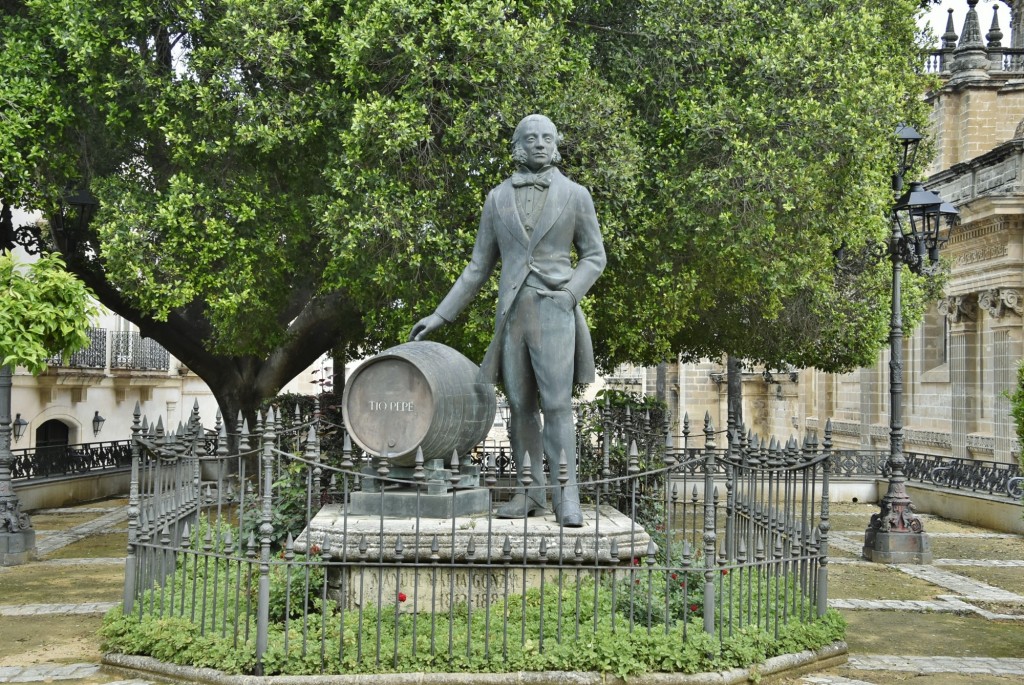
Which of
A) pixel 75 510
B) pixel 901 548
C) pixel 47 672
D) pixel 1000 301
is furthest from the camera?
pixel 1000 301

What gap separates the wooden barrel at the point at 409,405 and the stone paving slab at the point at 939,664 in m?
3.17

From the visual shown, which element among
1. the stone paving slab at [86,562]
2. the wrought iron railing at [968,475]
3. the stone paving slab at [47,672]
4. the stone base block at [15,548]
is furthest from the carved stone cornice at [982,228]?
the stone paving slab at [47,672]

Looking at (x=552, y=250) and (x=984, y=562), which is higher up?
(x=552, y=250)

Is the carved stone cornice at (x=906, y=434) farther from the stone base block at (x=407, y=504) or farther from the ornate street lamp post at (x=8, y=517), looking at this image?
the stone base block at (x=407, y=504)

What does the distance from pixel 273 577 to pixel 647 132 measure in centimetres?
844

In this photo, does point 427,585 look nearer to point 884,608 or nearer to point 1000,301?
point 884,608

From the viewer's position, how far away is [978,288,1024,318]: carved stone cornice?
21.3 meters

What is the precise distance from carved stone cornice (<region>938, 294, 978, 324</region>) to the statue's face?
17739mm

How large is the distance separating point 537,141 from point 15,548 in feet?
26.8

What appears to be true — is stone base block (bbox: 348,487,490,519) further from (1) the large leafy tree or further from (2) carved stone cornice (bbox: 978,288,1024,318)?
(2) carved stone cornice (bbox: 978,288,1024,318)

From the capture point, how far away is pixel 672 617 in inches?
299

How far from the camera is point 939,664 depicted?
785cm

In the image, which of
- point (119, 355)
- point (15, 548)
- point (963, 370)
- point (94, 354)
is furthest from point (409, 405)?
point (119, 355)

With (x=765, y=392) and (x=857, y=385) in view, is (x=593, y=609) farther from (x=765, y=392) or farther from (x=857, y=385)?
(x=765, y=392)
